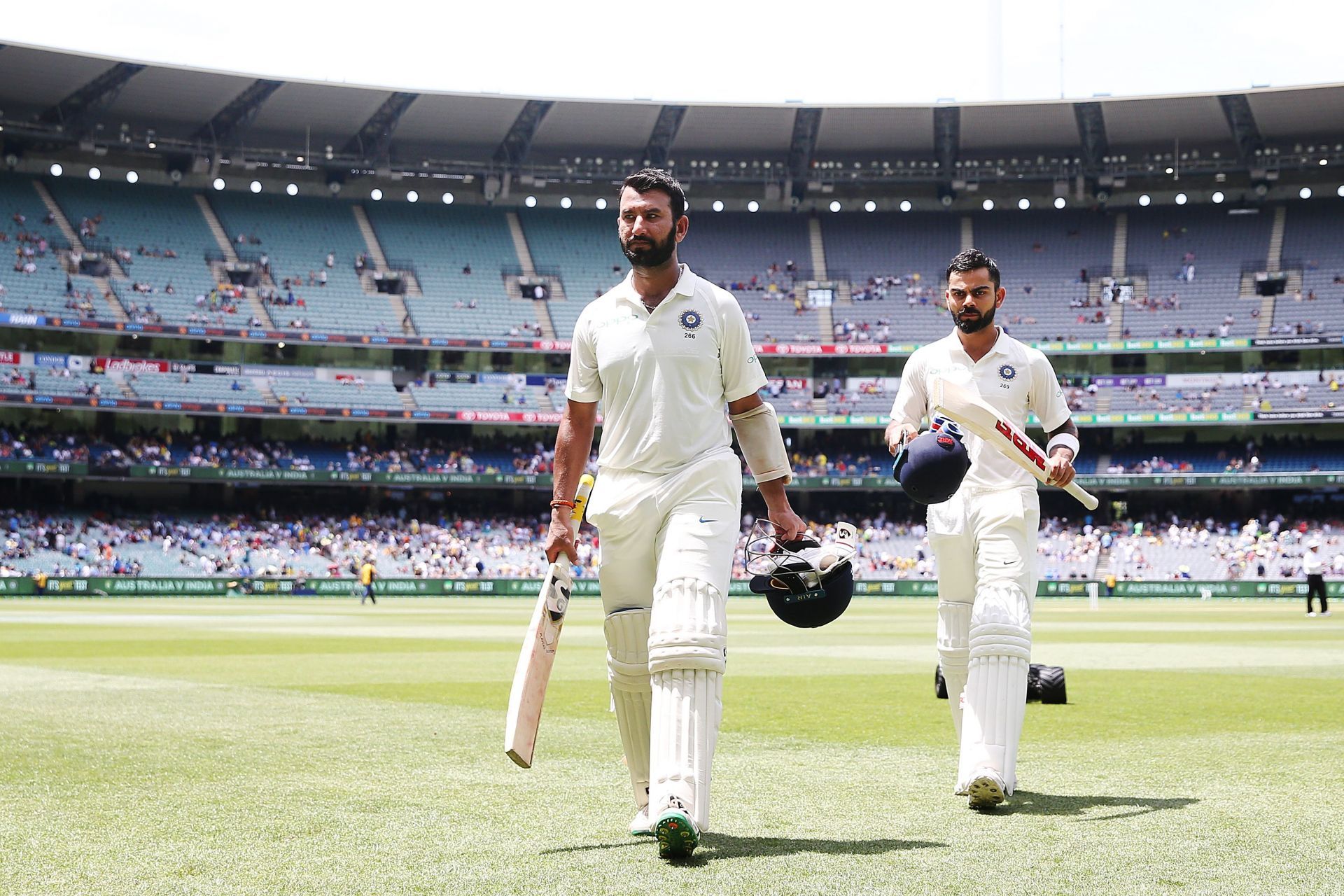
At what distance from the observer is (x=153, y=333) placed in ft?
196

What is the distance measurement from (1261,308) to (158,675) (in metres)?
60.3

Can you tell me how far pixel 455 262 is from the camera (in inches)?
2731

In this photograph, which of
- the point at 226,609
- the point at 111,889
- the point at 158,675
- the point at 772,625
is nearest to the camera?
the point at 111,889

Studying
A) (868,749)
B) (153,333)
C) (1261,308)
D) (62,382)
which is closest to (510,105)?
(153,333)

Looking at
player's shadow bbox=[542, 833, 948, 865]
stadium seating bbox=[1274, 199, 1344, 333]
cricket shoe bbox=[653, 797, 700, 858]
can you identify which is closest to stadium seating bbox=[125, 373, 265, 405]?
stadium seating bbox=[1274, 199, 1344, 333]

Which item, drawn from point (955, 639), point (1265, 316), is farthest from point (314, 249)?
point (955, 639)

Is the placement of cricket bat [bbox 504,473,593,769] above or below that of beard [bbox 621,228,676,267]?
below

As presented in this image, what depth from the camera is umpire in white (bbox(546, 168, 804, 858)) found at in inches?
222

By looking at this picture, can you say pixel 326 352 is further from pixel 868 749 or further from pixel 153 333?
pixel 868 749

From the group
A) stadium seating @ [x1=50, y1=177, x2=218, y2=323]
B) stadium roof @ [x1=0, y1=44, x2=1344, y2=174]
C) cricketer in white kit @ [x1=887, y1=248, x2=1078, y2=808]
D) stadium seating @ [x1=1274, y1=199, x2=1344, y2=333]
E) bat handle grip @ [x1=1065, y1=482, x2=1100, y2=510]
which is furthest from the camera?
stadium seating @ [x1=1274, y1=199, x2=1344, y2=333]

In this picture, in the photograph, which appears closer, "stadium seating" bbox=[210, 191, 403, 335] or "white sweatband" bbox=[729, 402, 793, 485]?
"white sweatband" bbox=[729, 402, 793, 485]

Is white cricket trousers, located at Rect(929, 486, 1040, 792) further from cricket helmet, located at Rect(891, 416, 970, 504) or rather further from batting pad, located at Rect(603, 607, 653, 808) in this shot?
batting pad, located at Rect(603, 607, 653, 808)

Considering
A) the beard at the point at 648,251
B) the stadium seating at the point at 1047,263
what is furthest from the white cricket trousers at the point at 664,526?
the stadium seating at the point at 1047,263

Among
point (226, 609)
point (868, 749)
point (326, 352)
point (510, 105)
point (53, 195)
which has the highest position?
point (510, 105)
